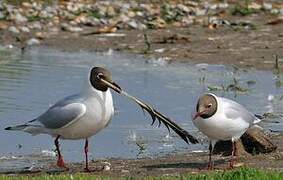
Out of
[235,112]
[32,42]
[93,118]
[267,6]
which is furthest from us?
[267,6]

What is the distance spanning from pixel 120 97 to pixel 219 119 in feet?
16.0

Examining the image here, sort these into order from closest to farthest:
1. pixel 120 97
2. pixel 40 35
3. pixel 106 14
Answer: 1. pixel 120 97
2. pixel 40 35
3. pixel 106 14

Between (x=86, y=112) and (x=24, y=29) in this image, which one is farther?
(x=24, y=29)

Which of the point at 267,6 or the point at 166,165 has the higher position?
the point at 166,165

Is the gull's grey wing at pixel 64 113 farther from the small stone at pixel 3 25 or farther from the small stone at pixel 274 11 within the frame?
the small stone at pixel 274 11

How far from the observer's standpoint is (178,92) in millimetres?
15094

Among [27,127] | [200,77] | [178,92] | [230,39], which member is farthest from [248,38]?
[27,127]

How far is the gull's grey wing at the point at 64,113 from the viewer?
1011 cm

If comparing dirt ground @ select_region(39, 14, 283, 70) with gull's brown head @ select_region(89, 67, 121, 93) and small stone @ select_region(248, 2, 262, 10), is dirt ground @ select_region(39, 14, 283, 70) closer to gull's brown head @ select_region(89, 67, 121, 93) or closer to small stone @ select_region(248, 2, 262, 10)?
small stone @ select_region(248, 2, 262, 10)

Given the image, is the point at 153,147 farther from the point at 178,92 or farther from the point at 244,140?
the point at 178,92

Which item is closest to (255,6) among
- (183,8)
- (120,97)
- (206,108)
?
(183,8)

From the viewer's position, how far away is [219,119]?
10.0 m

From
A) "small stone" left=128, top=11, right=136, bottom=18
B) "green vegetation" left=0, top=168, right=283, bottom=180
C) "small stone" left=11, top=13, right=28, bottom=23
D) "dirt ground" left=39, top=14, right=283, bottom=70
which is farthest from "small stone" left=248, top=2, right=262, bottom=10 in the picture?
"green vegetation" left=0, top=168, right=283, bottom=180

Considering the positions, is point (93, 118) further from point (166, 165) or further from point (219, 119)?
point (219, 119)
